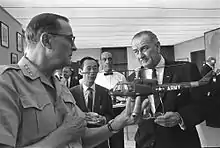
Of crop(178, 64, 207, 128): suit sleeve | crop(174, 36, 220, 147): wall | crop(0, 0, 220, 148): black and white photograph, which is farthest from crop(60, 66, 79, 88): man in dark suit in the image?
crop(174, 36, 220, 147): wall

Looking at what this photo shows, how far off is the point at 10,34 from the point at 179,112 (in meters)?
3.57

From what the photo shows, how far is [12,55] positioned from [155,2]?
2522mm

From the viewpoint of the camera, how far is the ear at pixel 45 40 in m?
0.85

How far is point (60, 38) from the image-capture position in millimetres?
878

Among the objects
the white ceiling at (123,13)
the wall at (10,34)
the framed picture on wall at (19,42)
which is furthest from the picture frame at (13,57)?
the white ceiling at (123,13)

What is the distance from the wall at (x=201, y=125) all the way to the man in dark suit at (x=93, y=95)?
1.70 metres

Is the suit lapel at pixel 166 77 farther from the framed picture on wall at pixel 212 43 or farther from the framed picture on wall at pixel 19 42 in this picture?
the framed picture on wall at pixel 212 43

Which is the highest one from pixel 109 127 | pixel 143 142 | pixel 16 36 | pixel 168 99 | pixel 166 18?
pixel 166 18

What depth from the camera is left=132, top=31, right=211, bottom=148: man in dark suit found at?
1186mm

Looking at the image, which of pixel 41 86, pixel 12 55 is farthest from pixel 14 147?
pixel 12 55

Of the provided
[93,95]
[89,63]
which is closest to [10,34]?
[89,63]

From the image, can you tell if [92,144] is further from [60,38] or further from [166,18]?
[166,18]

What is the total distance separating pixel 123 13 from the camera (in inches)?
183

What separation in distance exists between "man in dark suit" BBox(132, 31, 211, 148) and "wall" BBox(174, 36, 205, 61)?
290 inches
